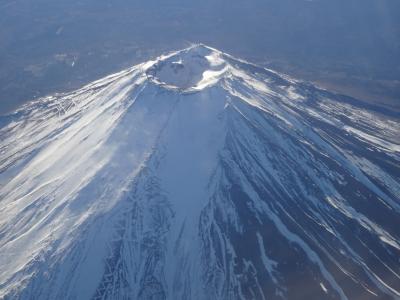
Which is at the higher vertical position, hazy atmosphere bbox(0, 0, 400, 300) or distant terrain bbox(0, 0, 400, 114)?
hazy atmosphere bbox(0, 0, 400, 300)

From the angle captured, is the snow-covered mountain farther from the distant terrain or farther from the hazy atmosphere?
the distant terrain

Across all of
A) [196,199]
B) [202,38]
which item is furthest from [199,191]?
[202,38]

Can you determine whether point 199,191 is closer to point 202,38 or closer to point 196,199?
point 196,199

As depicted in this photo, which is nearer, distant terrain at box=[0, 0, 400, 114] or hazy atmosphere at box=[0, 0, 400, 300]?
hazy atmosphere at box=[0, 0, 400, 300]

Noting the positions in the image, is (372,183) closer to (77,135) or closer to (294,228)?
(294,228)

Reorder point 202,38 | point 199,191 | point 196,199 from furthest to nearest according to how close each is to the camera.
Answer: point 202,38
point 199,191
point 196,199

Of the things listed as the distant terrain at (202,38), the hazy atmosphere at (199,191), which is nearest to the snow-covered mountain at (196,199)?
the hazy atmosphere at (199,191)

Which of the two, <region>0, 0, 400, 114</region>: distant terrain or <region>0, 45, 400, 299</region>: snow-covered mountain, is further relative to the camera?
<region>0, 0, 400, 114</region>: distant terrain

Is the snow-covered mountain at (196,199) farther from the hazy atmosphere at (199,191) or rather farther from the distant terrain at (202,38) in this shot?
the distant terrain at (202,38)

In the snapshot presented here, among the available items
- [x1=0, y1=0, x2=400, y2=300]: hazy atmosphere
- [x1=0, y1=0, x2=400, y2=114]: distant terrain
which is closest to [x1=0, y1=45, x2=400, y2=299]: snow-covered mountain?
[x1=0, y1=0, x2=400, y2=300]: hazy atmosphere
